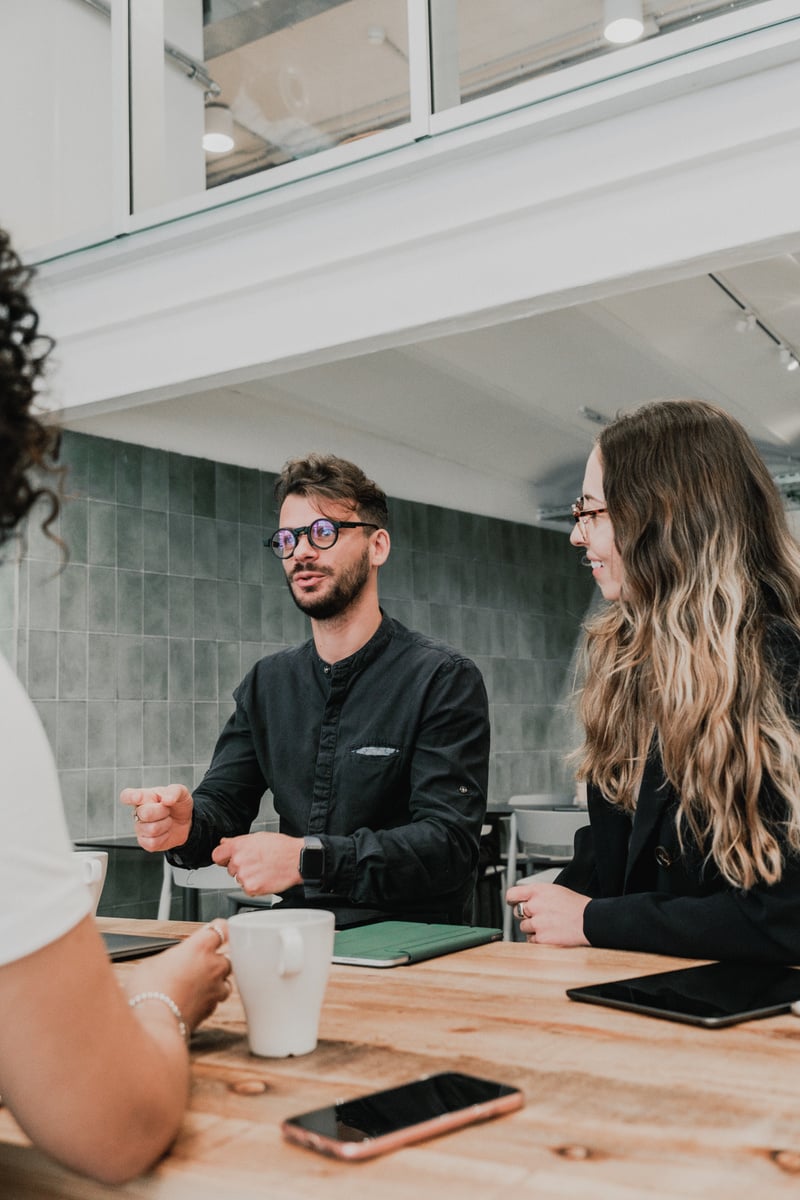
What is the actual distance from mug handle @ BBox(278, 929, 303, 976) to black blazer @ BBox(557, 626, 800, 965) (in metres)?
0.64

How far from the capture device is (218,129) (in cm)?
421

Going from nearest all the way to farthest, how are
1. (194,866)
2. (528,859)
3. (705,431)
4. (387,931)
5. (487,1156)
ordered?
(487,1156) → (387,931) → (705,431) → (194,866) → (528,859)

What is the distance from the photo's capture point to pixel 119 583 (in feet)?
17.1

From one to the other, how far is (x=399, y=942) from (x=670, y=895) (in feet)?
1.17

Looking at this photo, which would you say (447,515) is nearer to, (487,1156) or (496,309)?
(496,309)

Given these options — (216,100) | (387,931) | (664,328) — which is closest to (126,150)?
(216,100)

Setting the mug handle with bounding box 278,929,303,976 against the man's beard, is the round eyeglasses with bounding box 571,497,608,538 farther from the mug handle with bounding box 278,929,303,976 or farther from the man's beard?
the mug handle with bounding box 278,929,303,976

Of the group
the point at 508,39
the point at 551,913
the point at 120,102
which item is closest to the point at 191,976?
the point at 551,913

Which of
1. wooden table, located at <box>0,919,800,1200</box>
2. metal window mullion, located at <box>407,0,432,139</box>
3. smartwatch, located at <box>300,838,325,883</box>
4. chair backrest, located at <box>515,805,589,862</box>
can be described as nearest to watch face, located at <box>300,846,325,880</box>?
smartwatch, located at <box>300,838,325,883</box>

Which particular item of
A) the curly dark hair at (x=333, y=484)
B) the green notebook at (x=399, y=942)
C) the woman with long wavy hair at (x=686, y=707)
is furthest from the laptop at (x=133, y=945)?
the curly dark hair at (x=333, y=484)

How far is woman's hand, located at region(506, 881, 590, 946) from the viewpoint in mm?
1446

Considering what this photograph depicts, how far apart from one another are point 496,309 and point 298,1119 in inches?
Answer: 119

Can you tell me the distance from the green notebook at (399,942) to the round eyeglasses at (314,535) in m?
0.95

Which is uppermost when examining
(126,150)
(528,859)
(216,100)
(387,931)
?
(216,100)
